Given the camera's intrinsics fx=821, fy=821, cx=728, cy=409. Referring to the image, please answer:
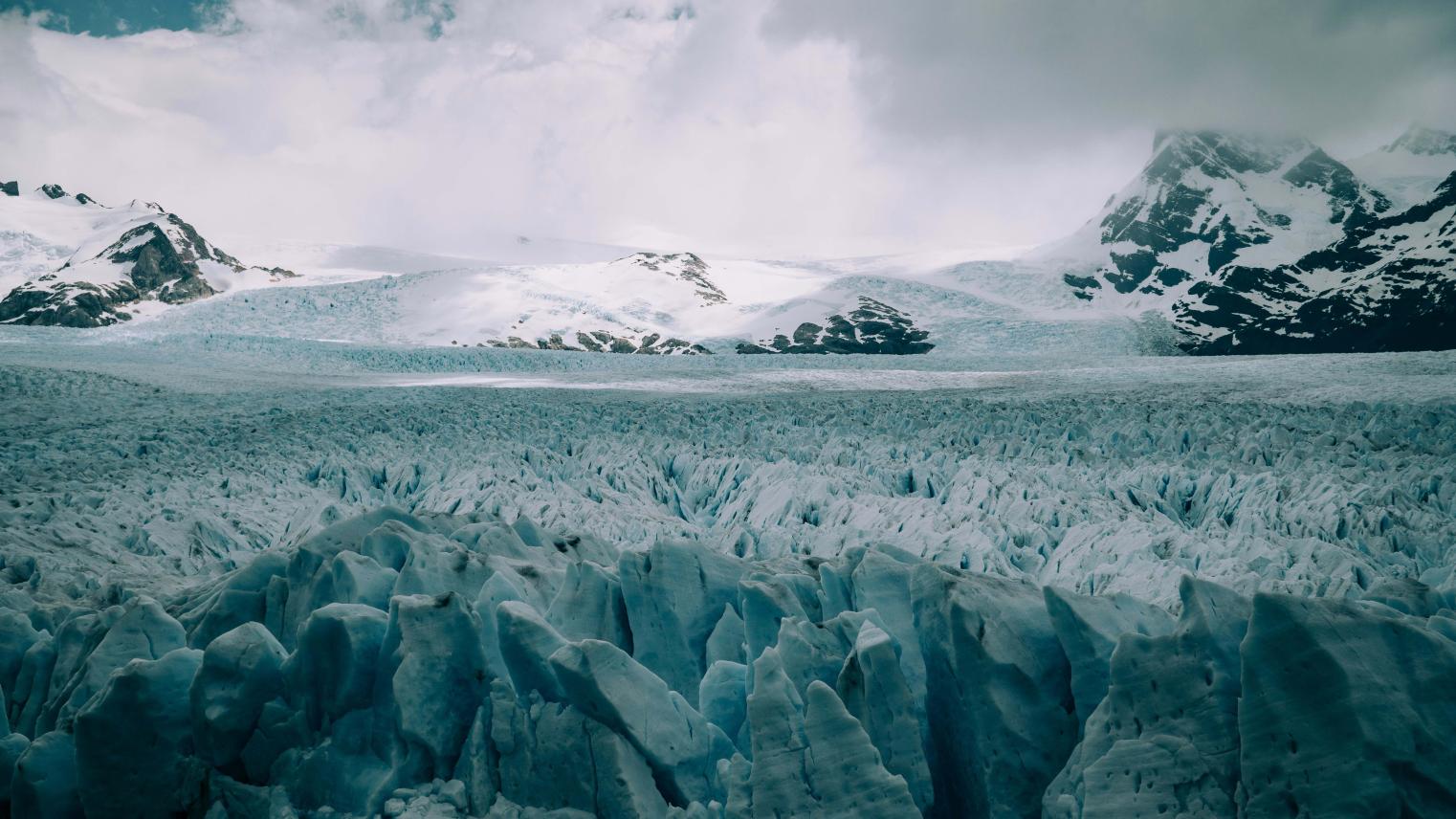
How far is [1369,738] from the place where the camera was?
9.40ft

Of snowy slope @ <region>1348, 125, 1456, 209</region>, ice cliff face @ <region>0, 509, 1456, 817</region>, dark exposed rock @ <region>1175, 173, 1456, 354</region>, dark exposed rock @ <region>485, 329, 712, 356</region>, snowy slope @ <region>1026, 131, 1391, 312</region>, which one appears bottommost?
ice cliff face @ <region>0, 509, 1456, 817</region>

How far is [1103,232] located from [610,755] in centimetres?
8279

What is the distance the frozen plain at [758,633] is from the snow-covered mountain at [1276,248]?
4784 cm

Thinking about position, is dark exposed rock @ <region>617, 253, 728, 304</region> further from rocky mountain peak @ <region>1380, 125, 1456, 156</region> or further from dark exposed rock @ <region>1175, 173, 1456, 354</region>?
rocky mountain peak @ <region>1380, 125, 1456, 156</region>

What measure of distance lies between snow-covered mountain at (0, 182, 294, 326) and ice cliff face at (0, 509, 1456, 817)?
48.5 meters

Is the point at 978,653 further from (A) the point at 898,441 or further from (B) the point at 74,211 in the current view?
(B) the point at 74,211

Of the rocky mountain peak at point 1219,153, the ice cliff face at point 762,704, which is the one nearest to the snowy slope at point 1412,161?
the rocky mountain peak at point 1219,153

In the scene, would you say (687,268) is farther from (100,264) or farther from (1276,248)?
(1276,248)

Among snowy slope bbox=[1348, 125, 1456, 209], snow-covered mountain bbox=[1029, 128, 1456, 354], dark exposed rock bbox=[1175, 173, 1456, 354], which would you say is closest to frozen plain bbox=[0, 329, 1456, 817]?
snow-covered mountain bbox=[1029, 128, 1456, 354]

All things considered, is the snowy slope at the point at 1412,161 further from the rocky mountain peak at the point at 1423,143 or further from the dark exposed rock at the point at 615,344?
the dark exposed rock at the point at 615,344

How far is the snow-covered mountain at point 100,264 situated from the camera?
44.4 meters

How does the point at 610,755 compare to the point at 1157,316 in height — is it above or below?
→ below

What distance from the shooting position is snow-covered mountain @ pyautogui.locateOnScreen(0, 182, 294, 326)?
4444 centimetres

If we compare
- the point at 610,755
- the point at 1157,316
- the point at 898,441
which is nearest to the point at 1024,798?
the point at 610,755
